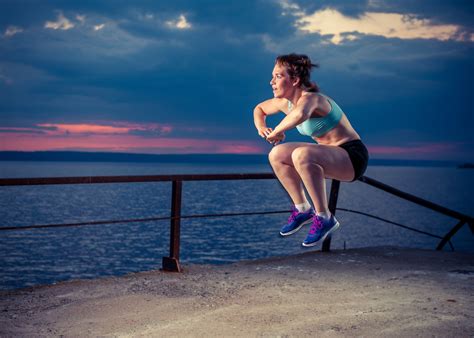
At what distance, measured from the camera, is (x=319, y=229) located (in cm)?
322

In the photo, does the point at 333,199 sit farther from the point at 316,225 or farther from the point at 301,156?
the point at 301,156

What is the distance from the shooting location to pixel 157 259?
268 feet

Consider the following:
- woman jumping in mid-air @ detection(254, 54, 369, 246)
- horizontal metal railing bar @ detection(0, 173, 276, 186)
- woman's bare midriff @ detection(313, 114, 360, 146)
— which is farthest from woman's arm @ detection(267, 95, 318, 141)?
horizontal metal railing bar @ detection(0, 173, 276, 186)

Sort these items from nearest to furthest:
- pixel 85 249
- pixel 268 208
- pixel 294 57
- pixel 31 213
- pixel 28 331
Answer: pixel 294 57 < pixel 28 331 < pixel 85 249 < pixel 31 213 < pixel 268 208

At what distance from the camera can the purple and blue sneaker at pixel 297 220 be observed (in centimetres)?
327

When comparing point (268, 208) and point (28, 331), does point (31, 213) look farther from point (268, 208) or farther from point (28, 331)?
point (28, 331)

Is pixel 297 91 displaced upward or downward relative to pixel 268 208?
upward

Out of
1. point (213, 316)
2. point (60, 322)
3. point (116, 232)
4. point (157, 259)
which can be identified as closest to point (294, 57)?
point (213, 316)

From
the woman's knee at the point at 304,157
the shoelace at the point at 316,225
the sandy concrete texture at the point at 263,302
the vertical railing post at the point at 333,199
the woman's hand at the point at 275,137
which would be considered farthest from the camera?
the vertical railing post at the point at 333,199

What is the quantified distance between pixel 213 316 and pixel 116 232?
4418 inches

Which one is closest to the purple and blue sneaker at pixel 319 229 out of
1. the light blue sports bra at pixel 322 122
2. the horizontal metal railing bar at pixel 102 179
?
the light blue sports bra at pixel 322 122

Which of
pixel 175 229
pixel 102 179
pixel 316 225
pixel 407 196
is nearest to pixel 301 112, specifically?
pixel 316 225

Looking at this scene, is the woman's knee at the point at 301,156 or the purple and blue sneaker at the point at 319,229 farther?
the purple and blue sneaker at the point at 319,229

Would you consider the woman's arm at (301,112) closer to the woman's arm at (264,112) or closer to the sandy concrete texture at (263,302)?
the woman's arm at (264,112)
